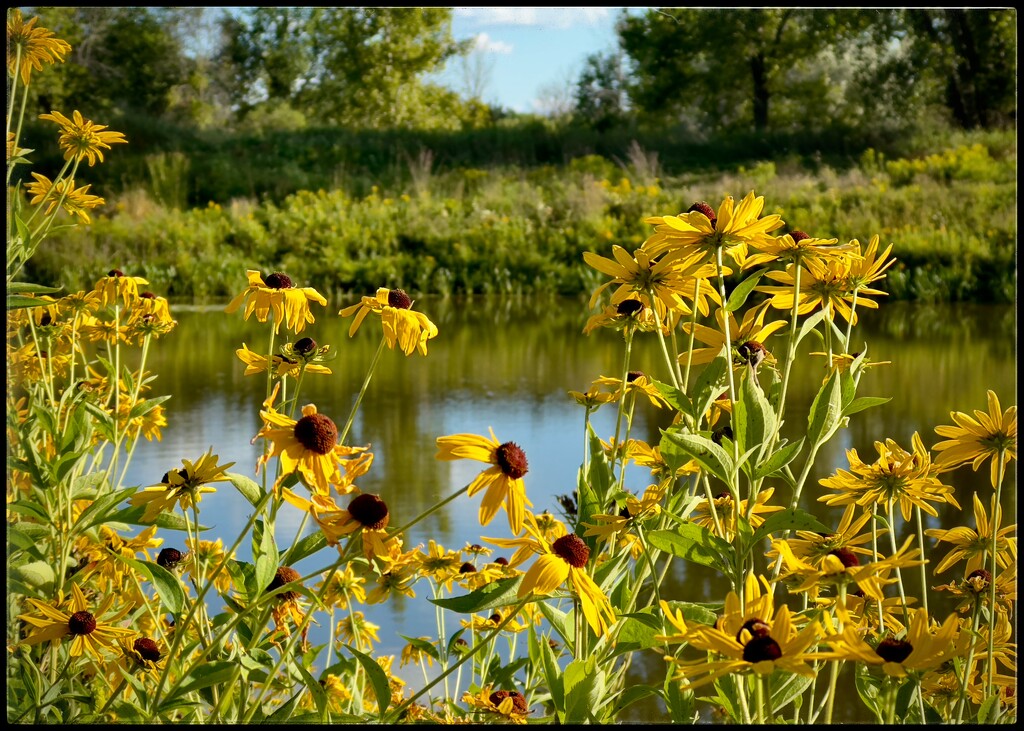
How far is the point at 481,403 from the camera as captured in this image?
10.9 feet

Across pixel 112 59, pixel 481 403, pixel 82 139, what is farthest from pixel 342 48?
pixel 112 59

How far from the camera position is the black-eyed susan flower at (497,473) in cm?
80

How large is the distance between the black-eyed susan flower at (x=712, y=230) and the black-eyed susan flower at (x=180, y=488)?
1.47ft

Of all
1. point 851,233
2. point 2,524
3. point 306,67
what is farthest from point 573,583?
point 851,233

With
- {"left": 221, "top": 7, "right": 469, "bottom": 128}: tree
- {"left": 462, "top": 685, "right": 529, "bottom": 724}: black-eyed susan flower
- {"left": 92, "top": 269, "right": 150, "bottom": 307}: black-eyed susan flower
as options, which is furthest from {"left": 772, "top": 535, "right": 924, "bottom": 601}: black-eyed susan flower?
{"left": 221, "top": 7, "right": 469, "bottom": 128}: tree

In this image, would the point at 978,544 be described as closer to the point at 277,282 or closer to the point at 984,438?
the point at 984,438

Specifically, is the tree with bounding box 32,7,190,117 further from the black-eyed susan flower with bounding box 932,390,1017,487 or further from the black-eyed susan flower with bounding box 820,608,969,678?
the black-eyed susan flower with bounding box 820,608,969,678

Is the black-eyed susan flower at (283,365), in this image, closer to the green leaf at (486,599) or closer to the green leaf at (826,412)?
the green leaf at (486,599)

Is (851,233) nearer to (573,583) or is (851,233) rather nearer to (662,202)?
(662,202)

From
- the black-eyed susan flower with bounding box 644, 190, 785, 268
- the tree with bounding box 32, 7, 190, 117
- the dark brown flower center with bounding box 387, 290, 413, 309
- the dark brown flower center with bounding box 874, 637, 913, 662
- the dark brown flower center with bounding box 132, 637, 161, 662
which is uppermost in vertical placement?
the tree with bounding box 32, 7, 190, 117

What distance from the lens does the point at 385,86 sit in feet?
11.0

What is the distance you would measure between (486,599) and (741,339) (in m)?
0.44

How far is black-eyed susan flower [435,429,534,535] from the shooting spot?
2.63 feet

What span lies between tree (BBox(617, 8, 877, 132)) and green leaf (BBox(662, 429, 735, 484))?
4.82 ft
